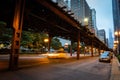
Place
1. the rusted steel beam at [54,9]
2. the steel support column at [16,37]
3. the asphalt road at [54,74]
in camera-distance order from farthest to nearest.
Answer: the rusted steel beam at [54,9] < the steel support column at [16,37] < the asphalt road at [54,74]

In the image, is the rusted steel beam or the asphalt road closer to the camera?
the asphalt road

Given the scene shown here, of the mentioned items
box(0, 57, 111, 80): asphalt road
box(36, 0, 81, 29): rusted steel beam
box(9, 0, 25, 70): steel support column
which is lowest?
box(0, 57, 111, 80): asphalt road

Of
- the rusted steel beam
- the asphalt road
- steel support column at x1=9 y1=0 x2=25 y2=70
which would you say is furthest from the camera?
the rusted steel beam

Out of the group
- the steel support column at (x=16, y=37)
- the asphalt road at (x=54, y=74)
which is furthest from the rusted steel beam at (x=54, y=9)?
the asphalt road at (x=54, y=74)

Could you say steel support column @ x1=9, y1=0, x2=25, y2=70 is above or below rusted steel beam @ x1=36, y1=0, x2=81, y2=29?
below

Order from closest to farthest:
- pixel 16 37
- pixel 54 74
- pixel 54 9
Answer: pixel 54 74 < pixel 16 37 < pixel 54 9

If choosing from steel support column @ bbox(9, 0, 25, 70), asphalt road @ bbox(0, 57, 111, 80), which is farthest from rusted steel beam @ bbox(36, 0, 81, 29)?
asphalt road @ bbox(0, 57, 111, 80)

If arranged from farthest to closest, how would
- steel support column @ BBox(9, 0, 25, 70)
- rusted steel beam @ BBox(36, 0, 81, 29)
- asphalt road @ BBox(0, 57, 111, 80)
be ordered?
rusted steel beam @ BBox(36, 0, 81, 29), steel support column @ BBox(9, 0, 25, 70), asphalt road @ BBox(0, 57, 111, 80)

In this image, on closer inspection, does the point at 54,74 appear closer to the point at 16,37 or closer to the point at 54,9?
the point at 16,37

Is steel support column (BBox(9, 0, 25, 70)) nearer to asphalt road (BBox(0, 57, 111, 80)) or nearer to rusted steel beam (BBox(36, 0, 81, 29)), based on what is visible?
asphalt road (BBox(0, 57, 111, 80))

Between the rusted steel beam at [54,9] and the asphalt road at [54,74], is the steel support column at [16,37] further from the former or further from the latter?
the rusted steel beam at [54,9]

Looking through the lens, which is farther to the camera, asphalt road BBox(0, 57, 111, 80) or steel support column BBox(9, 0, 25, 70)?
steel support column BBox(9, 0, 25, 70)

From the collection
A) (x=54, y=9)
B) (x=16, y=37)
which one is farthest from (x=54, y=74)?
(x=54, y=9)

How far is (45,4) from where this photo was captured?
64.0 feet
